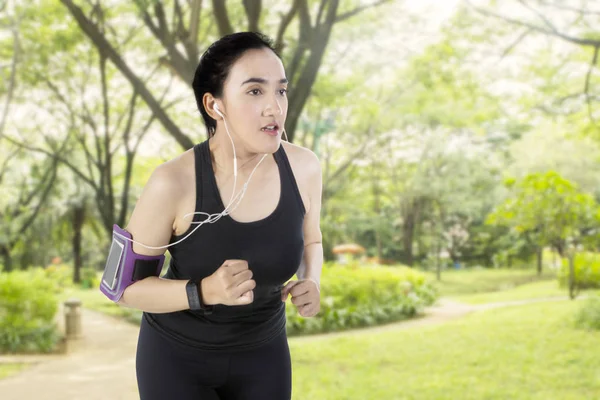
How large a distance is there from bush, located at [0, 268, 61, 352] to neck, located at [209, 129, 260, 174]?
25.1 feet

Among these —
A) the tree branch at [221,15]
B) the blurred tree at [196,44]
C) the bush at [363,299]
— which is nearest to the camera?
the tree branch at [221,15]

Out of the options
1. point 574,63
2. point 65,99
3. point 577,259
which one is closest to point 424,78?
point 574,63

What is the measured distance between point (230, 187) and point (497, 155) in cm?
2377

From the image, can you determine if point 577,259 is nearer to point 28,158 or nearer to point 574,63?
point 574,63

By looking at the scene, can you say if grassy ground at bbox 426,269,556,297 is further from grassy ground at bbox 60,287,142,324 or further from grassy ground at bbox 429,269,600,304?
grassy ground at bbox 60,287,142,324

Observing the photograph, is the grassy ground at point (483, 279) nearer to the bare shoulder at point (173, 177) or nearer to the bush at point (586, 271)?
the bush at point (586, 271)

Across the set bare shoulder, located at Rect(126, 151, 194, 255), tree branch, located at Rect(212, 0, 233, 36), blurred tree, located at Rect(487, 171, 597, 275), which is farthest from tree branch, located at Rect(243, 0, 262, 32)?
blurred tree, located at Rect(487, 171, 597, 275)

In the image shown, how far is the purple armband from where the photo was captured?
1.39 meters

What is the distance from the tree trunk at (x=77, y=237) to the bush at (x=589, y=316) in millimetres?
15086

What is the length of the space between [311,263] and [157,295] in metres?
0.42

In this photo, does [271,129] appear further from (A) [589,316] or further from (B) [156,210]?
(A) [589,316]

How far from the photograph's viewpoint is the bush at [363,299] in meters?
9.68

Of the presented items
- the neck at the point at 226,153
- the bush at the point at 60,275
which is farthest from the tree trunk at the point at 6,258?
the neck at the point at 226,153

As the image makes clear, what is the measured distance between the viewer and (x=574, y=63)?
11461 millimetres
